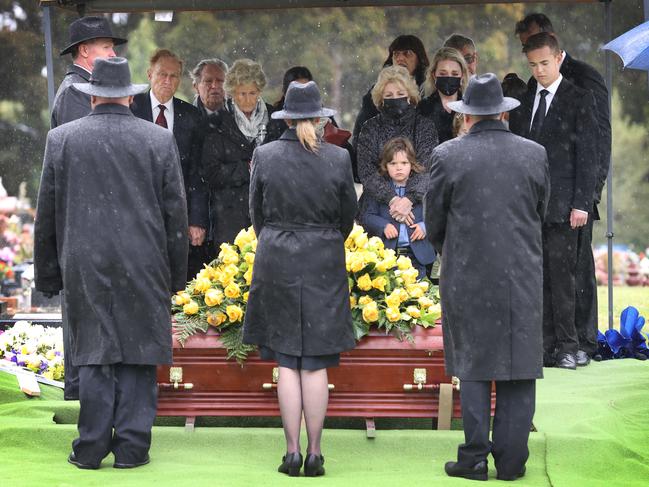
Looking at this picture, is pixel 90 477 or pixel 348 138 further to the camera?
pixel 348 138

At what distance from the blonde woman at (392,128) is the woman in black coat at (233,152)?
33.9 inches

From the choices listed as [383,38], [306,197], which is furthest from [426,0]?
[306,197]

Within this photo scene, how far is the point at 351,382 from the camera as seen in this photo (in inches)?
282

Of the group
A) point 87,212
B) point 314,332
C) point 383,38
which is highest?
point 383,38

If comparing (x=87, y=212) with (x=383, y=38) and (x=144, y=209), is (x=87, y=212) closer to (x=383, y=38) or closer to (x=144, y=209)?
(x=144, y=209)

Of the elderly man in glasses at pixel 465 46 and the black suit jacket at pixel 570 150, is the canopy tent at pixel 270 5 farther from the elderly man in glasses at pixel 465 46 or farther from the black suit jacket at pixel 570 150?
the black suit jacket at pixel 570 150

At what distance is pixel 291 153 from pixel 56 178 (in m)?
1.18

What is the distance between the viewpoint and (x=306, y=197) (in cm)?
645

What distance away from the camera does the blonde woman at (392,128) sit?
9.07 m

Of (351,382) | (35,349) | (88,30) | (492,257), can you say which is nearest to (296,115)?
(492,257)

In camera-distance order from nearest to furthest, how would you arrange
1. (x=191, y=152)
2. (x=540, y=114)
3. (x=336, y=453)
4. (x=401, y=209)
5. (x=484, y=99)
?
(x=484, y=99) < (x=336, y=453) < (x=401, y=209) < (x=540, y=114) < (x=191, y=152)

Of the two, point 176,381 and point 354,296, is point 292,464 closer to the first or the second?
point 176,381

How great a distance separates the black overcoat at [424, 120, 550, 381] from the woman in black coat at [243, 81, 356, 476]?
547 millimetres

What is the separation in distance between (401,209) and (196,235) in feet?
5.35
